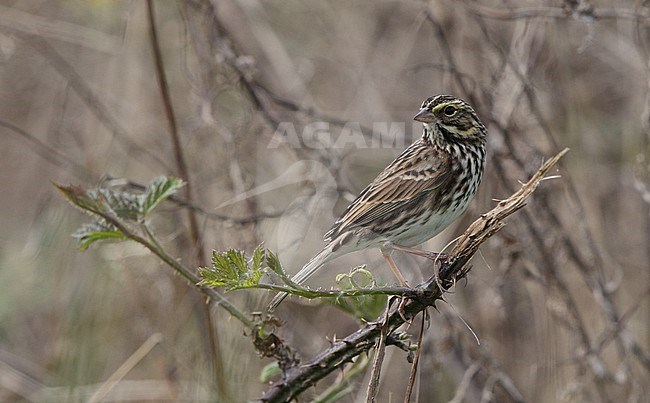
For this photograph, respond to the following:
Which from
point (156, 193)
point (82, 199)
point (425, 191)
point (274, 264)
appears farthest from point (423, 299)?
point (425, 191)

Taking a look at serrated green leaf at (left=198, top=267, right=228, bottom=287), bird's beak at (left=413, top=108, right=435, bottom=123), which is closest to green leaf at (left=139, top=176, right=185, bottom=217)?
serrated green leaf at (left=198, top=267, right=228, bottom=287)

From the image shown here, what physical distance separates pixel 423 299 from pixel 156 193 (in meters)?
0.84

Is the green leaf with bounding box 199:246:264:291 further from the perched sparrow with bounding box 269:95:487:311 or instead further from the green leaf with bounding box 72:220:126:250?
the perched sparrow with bounding box 269:95:487:311

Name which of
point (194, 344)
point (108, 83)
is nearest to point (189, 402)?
point (194, 344)

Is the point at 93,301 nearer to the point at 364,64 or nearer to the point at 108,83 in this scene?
the point at 108,83

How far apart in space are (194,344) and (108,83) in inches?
85.3

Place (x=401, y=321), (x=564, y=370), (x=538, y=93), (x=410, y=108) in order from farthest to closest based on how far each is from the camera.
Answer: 1. (x=410, y=108)
2. (x=538, y=93)
3. (x=564, y=370)
4. (x=401, y=321)

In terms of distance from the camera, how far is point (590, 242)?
4.32 meters

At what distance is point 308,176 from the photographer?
425cm

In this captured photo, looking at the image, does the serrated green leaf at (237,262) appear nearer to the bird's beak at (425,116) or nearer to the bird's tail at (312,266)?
the bird's tail at (312,266)

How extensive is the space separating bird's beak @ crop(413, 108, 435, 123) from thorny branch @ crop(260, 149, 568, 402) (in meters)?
0.98

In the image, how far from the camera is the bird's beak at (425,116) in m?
3.27

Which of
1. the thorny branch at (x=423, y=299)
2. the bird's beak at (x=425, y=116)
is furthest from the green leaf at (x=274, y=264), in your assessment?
the bird's beak at (x=425, y=116)

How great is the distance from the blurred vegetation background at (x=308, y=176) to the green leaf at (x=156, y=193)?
0.78m
